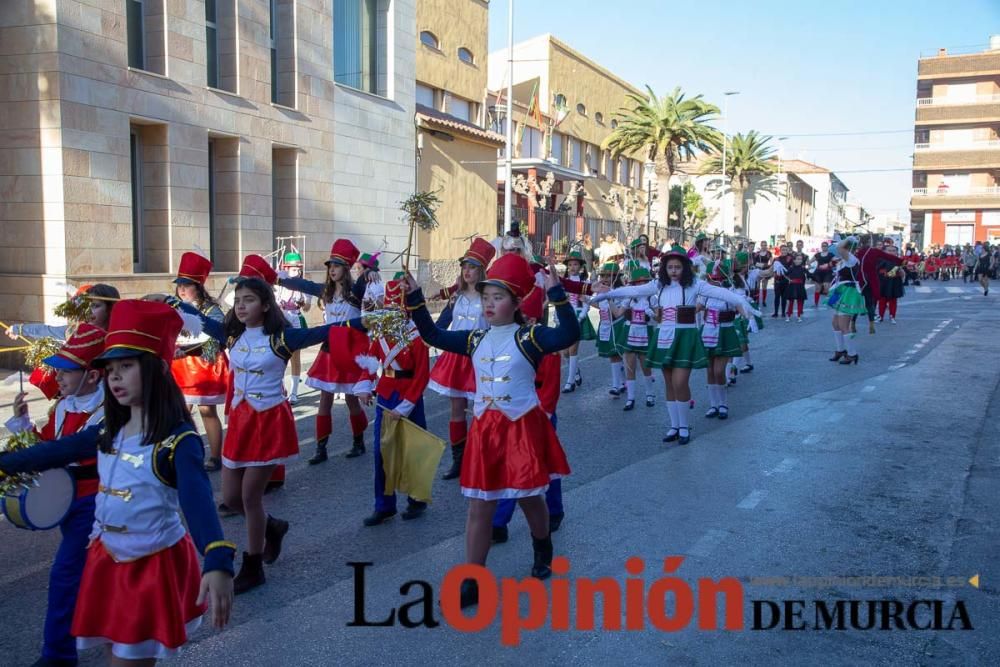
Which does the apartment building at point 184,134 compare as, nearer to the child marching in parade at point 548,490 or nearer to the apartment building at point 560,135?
the apartment building at point 560,135

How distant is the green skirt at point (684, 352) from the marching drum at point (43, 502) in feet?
20.5

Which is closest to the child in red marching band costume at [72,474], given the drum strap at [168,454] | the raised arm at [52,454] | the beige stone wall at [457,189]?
the raised arm at [52,454]

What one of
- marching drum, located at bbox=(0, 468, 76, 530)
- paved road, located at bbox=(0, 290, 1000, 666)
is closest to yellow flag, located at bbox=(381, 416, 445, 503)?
paved road, located at bbox=(0, 290, 1000, 666)

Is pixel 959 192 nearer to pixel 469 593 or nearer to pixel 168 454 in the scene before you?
Answer: pixel 469 593

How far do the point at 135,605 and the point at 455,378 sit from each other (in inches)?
186

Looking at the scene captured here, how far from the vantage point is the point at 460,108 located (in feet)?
96.2

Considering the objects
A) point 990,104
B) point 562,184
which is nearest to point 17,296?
point 562,184

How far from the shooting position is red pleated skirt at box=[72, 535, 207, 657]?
2971 millimetres

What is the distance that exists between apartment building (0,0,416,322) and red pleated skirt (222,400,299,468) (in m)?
8.10

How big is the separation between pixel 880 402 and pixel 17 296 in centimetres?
1191

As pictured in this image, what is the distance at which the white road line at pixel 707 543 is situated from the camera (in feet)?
17.9

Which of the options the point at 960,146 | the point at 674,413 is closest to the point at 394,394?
the point at 674,413

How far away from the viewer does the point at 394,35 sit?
65.7 ft

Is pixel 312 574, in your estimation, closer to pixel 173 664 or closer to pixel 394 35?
pixel 173 664
